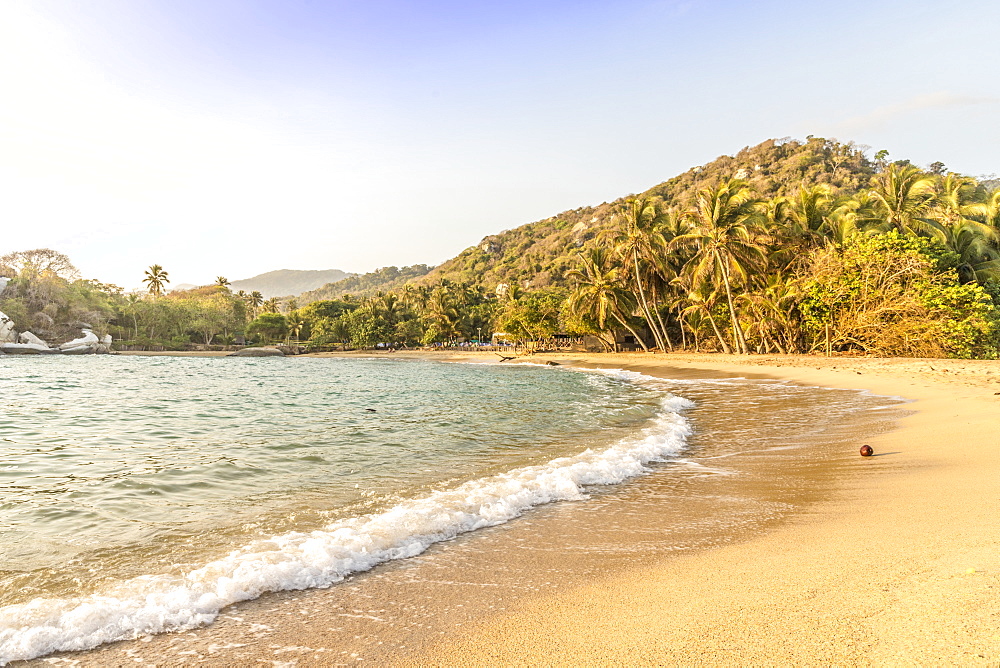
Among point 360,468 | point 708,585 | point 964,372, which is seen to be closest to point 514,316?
point 964,372

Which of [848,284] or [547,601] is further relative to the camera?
[848,284]

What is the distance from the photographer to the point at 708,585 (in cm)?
327

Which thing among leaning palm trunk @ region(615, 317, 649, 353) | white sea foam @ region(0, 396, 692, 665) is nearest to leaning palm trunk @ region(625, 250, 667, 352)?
leaning palm trunk @ region(615, 317, 649, 353)

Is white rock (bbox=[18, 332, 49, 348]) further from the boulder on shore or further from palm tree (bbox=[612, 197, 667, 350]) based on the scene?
palm tree (bbox=[612, 197, 667, 350])

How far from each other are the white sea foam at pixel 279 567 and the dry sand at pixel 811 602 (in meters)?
1.66

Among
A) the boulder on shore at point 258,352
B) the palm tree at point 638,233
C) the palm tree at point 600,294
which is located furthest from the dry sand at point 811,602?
the boulder on shore at point 258,352

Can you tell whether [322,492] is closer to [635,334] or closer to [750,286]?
[750,286]

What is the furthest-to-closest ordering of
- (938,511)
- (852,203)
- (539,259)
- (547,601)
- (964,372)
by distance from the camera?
(539,259), (852,203), (964,372), (938,511), (547,601)

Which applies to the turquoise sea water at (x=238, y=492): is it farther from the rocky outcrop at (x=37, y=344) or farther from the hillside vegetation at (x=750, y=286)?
the rocky outcrop at (x=37, y=344)

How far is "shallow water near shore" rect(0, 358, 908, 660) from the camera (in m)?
3.74

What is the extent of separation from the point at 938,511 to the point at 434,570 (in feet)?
14.7

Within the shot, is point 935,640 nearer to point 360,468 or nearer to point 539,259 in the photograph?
point 360,468

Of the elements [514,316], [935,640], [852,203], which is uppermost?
[852,203]

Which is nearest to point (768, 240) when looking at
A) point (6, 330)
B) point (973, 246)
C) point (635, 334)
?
point (973, 246)
